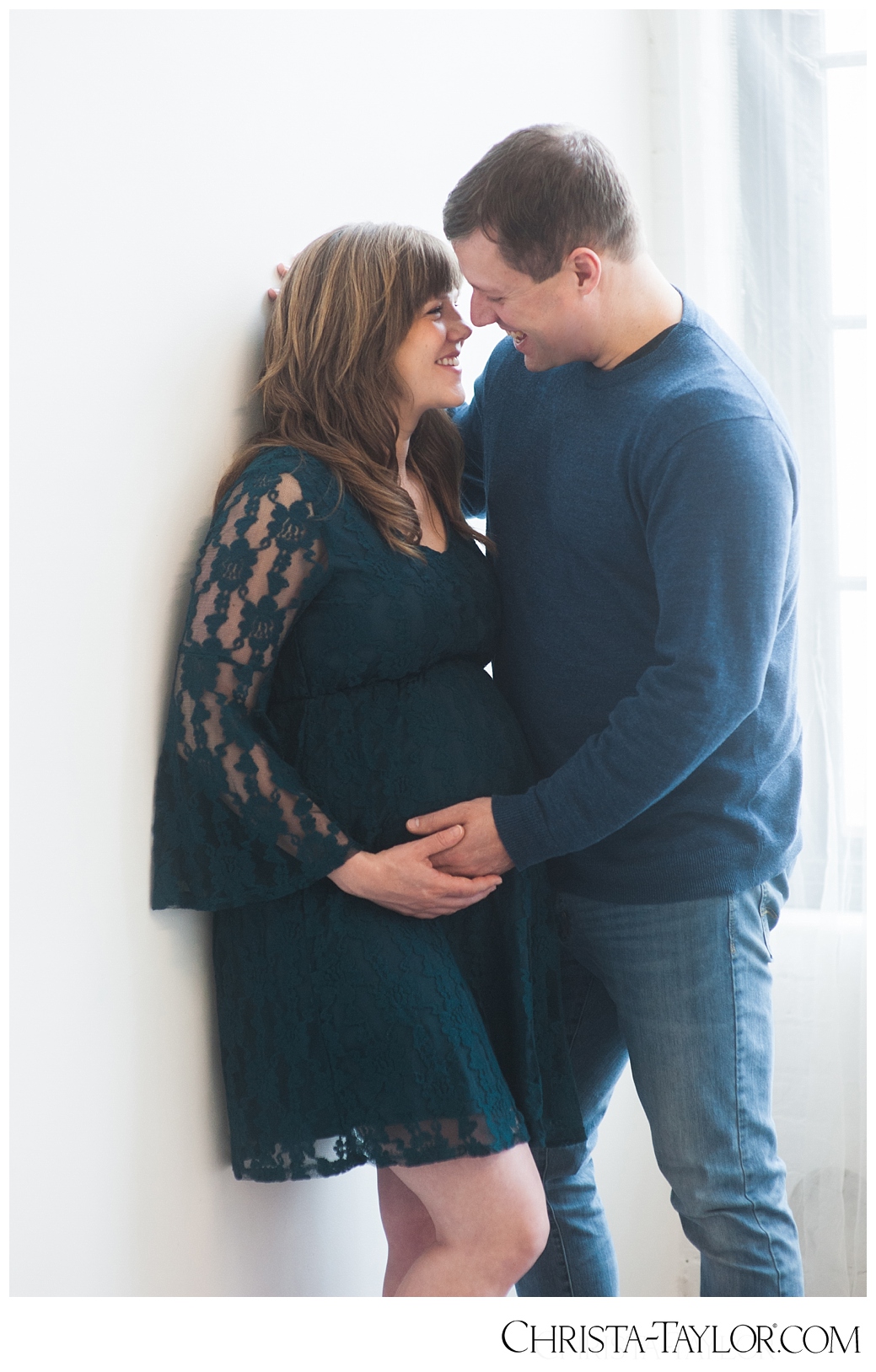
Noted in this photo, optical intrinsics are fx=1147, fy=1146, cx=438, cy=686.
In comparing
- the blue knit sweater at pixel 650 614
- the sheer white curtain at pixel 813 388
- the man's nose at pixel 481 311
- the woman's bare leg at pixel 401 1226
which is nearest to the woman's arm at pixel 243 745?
the blue knit sweater at pixel 650 614

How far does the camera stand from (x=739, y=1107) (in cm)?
133

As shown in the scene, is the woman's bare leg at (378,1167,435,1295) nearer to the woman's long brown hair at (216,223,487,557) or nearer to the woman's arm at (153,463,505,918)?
the woman's arm at (153,463,505,918)

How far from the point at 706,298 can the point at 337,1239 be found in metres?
1.68

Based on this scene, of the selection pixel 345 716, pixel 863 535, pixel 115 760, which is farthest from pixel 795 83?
pixel 115 760

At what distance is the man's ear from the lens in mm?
1291

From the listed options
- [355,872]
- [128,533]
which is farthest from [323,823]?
[128,533]

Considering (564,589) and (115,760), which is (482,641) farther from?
(115,760)

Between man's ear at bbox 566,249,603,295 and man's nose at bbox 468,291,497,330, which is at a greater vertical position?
man's ear at bbox 566,249,603,295

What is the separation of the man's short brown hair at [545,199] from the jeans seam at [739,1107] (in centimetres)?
77

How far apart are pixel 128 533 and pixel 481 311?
53 cm

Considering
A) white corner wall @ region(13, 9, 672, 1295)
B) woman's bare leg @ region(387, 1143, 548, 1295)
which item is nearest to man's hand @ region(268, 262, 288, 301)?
white corner wall @ region(13, 9, 672, 1295)

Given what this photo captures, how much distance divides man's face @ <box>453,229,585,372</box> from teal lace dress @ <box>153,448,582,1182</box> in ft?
0.94

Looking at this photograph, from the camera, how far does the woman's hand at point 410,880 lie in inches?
47.3

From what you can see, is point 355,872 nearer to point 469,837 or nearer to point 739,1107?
point 469,837
